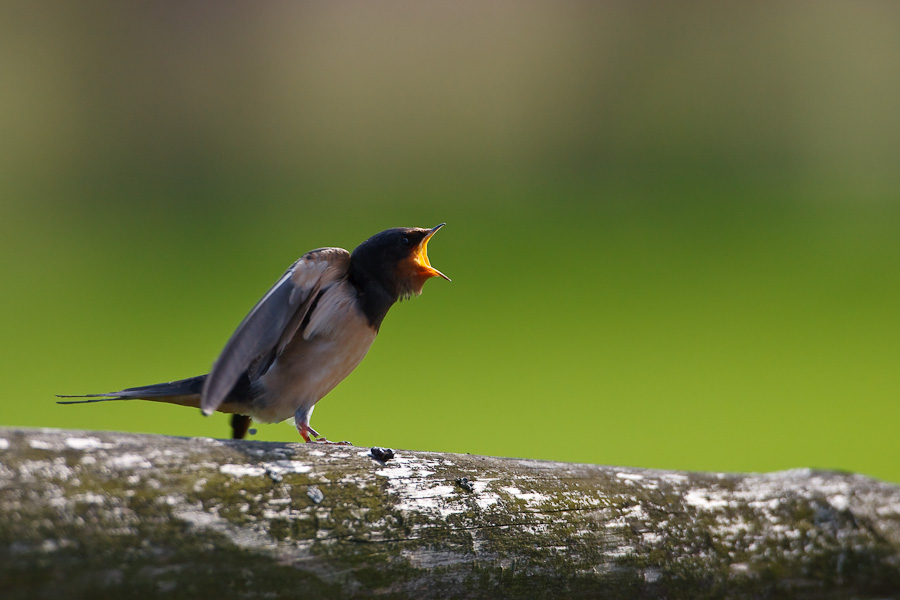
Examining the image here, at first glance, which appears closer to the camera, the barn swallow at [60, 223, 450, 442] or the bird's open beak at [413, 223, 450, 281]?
the barn swallow at [60, 223, 450, 442]

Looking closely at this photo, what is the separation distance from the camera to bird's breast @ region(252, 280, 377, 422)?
1958mm

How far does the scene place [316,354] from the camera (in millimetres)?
1984

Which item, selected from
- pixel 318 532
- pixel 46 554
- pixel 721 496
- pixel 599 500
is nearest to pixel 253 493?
pixel 318 532

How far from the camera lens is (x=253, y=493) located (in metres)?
1.05

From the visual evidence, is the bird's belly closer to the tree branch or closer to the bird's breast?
the bird's breast

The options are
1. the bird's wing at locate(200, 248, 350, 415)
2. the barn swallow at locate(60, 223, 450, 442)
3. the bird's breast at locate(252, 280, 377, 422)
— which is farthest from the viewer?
the bird's breast at locate(252, 280, 377, 422)

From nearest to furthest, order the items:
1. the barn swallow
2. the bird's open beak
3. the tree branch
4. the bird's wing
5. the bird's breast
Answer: the tree branch → the bird's wing → the barn swallow → the bird's breast → the bird's open beak

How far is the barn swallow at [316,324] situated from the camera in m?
1.83

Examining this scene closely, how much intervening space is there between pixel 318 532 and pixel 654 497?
619mm

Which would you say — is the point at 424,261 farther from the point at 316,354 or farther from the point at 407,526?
the point at 407,526

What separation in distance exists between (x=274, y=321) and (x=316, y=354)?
0.27 meters

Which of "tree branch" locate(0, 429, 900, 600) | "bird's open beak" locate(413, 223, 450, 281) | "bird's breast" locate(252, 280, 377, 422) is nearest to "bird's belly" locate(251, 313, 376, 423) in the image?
"bird's breast" locate(252, 280, 377, 422)

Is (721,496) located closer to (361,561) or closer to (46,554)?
(361,561)

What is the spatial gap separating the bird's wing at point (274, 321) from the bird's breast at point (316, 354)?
0.03 meters
